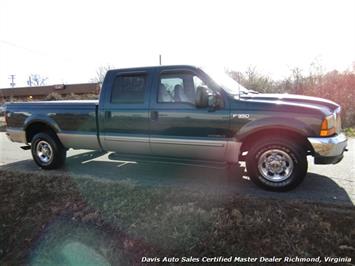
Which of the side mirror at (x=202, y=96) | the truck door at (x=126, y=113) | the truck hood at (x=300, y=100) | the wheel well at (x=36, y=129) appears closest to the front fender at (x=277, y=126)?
the truck hood at (x=300, y=100)

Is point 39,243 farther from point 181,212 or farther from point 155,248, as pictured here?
point 181,212

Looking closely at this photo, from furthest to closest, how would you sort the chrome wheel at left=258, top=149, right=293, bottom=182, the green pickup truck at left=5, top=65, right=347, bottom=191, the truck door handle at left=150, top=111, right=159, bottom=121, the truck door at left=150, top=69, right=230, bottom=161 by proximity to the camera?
the truck door handle at left=150, top=111, right=159, bottom=121 → the truck door at left=150, top=69, right=230, bottom=161 → the chrome wheel at left=258, top=149, right=293, bottom=182 → the green pickup truck at left=5, top=65, right=347, bottom=191

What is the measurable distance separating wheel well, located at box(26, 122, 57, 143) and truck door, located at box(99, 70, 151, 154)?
148 centimetres

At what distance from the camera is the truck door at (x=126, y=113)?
4953 millimetres

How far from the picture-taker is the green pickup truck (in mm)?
4094

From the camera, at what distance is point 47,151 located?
5.99 m

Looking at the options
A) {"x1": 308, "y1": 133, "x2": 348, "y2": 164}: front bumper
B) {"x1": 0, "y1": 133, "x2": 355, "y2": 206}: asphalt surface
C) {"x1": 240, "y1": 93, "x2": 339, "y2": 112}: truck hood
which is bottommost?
{"x1": 0, "y1": 133, "x2": 355, "y2": 206}: asphalt surface

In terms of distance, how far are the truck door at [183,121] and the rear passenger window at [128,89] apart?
0.96ft

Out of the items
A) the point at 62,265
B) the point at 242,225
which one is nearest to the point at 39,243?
the point at 62,265

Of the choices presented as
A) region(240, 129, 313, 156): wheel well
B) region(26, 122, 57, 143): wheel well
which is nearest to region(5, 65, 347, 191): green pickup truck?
region(240, 129, 313, 156): wheel well

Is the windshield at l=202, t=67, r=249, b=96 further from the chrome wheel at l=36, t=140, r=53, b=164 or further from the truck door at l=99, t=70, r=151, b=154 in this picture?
the chrome wheel at l=36, t=140, r=53, b=164

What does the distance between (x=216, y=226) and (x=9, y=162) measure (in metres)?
5.87

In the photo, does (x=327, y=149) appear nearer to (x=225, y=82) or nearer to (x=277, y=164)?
(x=277, y=164)

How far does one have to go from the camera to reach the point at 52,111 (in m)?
5.75
